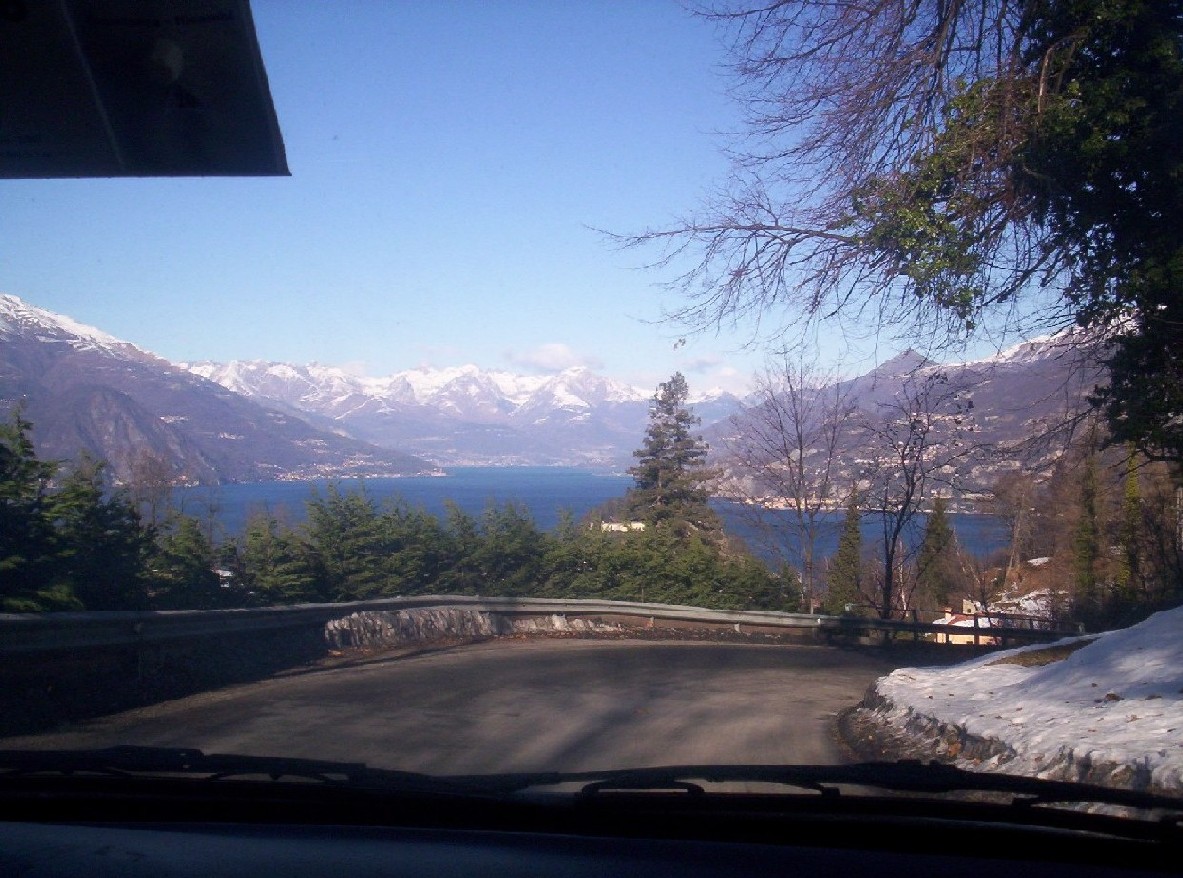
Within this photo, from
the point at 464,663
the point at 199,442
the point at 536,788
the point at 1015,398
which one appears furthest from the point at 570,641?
the point at 199,442

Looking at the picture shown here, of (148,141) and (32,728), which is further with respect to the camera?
(32,728)

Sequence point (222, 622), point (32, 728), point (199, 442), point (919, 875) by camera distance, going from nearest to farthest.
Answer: point (919, 875) → point (32, 728) → point (222, 622) → point (199, 442)

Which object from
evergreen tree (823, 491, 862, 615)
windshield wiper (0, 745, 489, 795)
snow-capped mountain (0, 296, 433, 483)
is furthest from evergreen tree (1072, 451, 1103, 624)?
windshield wiper (0, 745, 489, 795)

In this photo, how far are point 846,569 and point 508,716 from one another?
2334cm

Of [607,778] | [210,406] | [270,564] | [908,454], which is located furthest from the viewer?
[210,406]

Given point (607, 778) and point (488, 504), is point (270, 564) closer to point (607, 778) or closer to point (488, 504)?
point (488, 504)

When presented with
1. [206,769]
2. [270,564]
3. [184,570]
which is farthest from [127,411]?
[206,769]

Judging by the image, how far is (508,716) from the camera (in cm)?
940

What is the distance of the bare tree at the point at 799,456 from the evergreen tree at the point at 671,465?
11.6 meters

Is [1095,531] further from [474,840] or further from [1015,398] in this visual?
[474,840]

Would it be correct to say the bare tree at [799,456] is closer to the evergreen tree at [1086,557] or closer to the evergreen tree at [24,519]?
the evergreen tree at [1086,557]

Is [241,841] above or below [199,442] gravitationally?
below

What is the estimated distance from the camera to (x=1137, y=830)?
351 centimetres

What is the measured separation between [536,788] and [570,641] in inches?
507
